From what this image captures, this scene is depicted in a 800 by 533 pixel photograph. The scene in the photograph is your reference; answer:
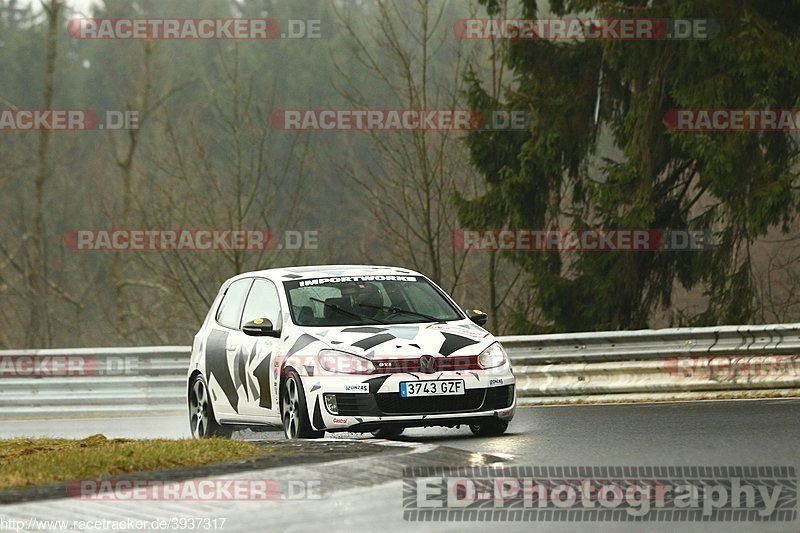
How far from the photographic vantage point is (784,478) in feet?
29.6

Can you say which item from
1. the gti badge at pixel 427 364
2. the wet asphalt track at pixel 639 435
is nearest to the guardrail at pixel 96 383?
the wet asphalt track at pixel 639 435

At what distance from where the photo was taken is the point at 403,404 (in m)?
12.2

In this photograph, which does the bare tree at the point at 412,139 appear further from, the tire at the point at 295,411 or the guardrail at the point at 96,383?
the tire at the point at 295,411

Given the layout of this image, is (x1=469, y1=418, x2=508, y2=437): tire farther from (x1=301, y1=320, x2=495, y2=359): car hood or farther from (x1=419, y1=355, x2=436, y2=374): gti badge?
(x1=419, y1=355, x2=436, y2=374): gti badge

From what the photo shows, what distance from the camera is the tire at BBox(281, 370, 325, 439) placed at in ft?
40.3

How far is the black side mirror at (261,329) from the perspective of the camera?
1285 centimetres

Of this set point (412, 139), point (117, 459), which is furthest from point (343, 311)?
point (412, 139)

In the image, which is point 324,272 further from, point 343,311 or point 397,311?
point 397,311

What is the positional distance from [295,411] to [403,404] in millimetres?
970

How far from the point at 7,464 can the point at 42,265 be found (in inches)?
1193

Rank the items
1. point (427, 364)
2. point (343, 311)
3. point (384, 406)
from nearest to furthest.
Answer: point (384, 406), point (427, 364), point (343, 311)

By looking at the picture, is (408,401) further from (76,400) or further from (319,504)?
(76,400)

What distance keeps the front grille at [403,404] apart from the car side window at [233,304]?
7.16 ft

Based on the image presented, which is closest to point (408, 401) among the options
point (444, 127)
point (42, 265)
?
point (444, 127)
